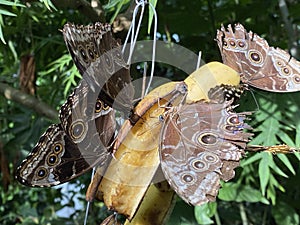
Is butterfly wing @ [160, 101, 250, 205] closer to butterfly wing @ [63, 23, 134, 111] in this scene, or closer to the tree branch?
butterfly wing @ [63, 23, 134, 111]

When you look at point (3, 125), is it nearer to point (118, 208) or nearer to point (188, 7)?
point (188, 7)

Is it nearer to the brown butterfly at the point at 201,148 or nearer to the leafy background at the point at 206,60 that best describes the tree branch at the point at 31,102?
the leafy background at the point at 206,60

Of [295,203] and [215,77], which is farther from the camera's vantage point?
[295,203]

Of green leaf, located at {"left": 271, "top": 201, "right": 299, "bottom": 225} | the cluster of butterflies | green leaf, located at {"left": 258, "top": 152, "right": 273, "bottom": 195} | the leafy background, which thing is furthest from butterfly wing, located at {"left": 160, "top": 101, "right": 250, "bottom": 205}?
green leaf, located at {"left": 271, "top": 201, "right": 299, "bottom": 225}

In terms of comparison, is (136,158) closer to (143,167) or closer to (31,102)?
(143,167)

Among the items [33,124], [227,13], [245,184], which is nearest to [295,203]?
[245,184]

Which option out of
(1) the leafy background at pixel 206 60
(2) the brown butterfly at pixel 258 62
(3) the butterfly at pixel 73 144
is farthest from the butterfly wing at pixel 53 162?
(1) the leafy background at pixel 206 60
